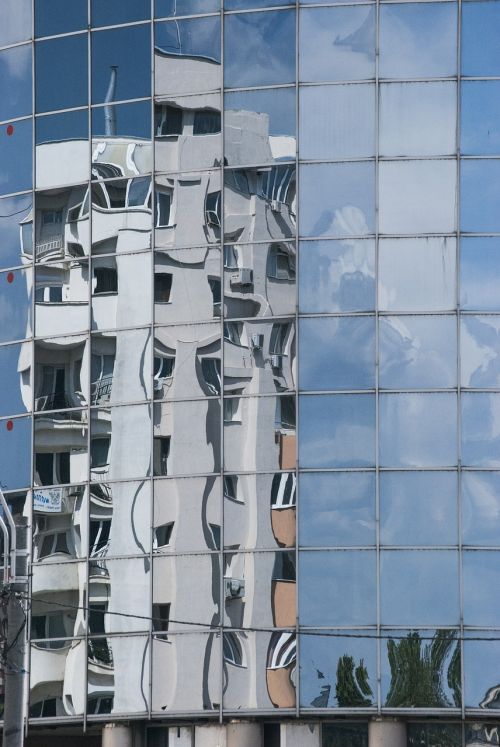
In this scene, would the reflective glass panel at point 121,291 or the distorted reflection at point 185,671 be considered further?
the reflective glass panel at point 121,291

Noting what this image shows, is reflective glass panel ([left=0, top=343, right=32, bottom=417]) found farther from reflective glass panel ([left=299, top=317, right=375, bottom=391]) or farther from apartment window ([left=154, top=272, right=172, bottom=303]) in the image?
reflective glass panel ([left=299, top=317, right=375, bottom=391])

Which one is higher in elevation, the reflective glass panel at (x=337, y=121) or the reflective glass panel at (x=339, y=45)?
the reflective glass panel at (x=339, y=45)

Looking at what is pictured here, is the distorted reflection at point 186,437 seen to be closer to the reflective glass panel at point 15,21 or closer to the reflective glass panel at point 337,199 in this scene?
the reflective glass panel at point 337,199

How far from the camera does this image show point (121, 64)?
4738 centimetres

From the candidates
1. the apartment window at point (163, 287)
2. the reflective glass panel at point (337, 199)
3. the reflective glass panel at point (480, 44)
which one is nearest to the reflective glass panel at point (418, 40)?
the reflective glass panel at point (480, 44)

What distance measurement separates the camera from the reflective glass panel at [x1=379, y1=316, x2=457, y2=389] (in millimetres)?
44438

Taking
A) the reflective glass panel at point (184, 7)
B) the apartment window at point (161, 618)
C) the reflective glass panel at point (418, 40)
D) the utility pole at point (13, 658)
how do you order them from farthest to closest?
the reflective glass panel at point (184, 7) < the reflective glass panel at point (418, 40) < the apartment window at point (161, 618) < the utility pole at point (13, 658)

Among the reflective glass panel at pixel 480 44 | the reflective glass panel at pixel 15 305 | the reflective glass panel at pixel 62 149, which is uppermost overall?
the reflective glass panel at pixel 480 44

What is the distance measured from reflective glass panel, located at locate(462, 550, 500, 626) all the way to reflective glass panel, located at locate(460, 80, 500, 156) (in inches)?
396

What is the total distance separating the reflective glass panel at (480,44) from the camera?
45438mm

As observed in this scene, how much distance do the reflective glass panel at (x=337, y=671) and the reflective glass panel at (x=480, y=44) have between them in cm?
1434

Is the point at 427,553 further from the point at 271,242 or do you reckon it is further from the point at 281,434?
the point at 271,242

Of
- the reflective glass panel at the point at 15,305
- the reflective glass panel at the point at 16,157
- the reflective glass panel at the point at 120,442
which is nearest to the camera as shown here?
the reflective glass panel at the point at 120,442

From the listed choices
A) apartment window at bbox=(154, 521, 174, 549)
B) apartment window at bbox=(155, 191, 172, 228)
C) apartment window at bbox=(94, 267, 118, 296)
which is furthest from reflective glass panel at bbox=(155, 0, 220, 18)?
apartment window at bbox=(154, 521, 174, 549)
